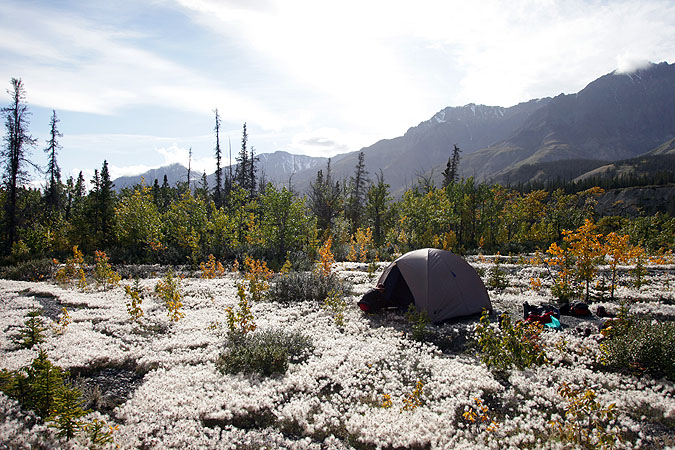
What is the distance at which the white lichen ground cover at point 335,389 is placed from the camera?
531 centimetres

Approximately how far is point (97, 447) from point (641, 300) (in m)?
16.8

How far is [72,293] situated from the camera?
14594 mm

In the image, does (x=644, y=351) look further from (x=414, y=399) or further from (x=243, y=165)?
(x=243, y=165)

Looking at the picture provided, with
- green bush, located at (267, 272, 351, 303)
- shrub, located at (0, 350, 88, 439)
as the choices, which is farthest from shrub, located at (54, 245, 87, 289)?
shrub, located at (0, 350, 88, 439)

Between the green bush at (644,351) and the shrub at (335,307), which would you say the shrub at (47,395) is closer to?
the shrub at (335,307)

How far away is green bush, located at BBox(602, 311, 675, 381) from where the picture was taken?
22.7 ft

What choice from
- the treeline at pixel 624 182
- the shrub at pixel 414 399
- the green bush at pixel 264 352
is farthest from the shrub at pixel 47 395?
the treeline at pixel 624 182

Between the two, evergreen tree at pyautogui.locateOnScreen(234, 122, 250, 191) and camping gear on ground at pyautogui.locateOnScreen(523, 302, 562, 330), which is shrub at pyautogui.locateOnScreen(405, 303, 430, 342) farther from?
evergreen tree at pyautogui.locateOnScreen(234, 122, 250, 191)

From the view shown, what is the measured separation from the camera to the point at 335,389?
711 centimetres

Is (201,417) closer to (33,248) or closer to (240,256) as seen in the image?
(240,256)

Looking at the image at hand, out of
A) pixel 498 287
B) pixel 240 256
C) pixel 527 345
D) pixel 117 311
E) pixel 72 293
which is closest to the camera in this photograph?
pixel 527 345

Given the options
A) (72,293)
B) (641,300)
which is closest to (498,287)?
(641,300)

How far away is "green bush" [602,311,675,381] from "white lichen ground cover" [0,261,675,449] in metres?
0.38

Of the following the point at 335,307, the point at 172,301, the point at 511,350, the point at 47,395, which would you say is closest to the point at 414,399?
the point at 511,350
